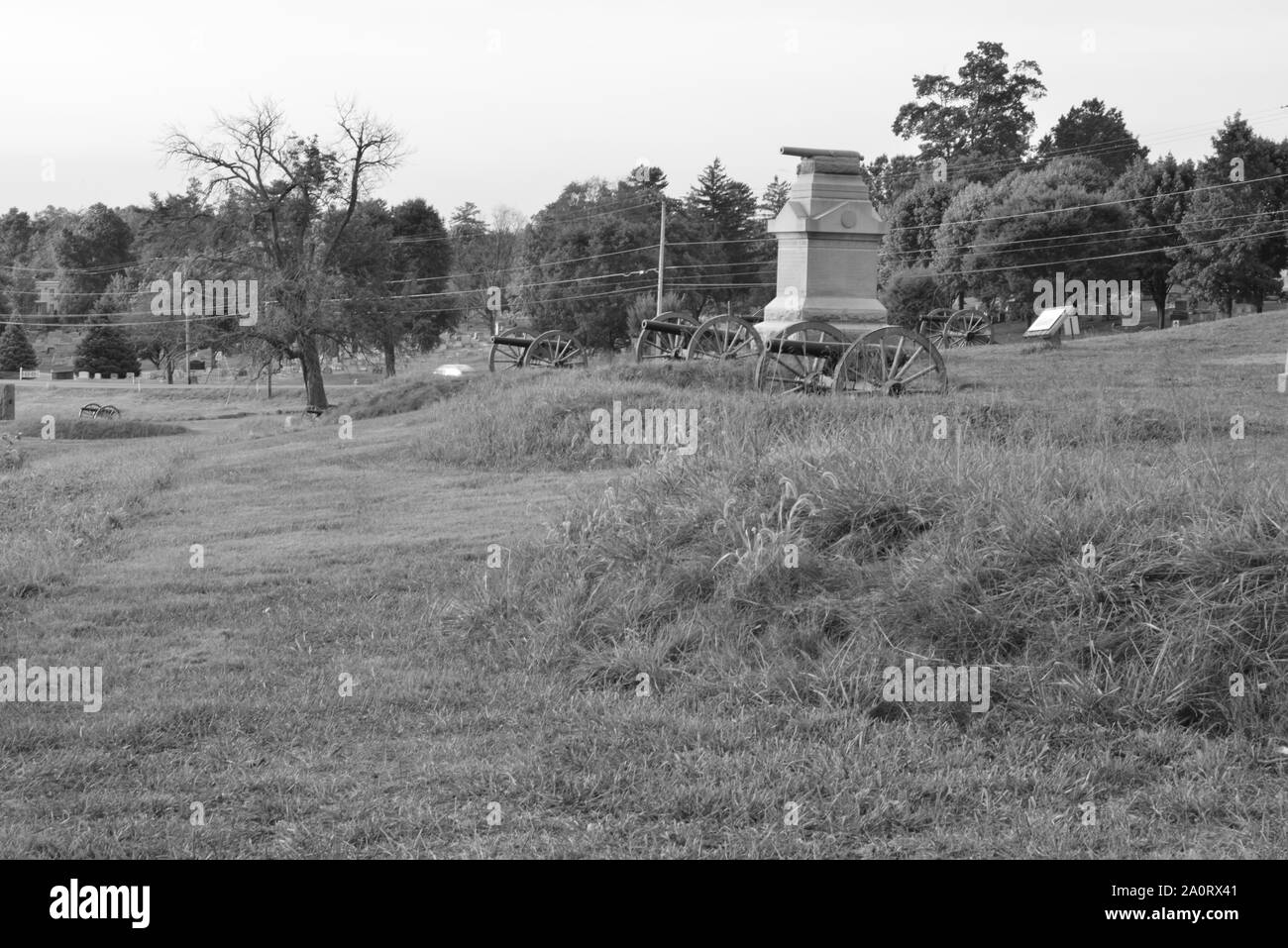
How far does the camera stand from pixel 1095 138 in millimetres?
75562

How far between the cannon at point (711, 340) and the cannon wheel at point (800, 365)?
88 centimetres

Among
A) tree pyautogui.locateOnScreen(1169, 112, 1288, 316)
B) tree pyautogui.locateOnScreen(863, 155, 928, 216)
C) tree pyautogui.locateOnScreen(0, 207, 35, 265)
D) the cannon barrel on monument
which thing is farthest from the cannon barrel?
tree pyautogui.locateOnScreen(0, 207, 35, 265)

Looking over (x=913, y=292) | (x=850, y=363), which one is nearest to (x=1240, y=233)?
(x=913, y=292)

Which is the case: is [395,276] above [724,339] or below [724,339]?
above

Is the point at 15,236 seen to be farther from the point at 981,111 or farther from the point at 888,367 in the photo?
the point at 888,367

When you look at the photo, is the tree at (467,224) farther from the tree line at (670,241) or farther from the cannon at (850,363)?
the cannon at (850,363)

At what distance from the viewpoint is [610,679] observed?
696 centimetres

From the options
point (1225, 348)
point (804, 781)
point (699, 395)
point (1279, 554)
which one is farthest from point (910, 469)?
point (1225, 348)

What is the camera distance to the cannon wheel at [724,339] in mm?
20391

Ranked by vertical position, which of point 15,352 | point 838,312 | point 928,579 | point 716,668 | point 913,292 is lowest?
point 716,668

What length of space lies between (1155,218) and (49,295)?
70.6m

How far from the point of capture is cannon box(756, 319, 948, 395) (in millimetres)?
16156

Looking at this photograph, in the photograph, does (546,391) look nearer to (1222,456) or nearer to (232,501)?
(232,501)

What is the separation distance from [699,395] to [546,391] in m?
3.07
